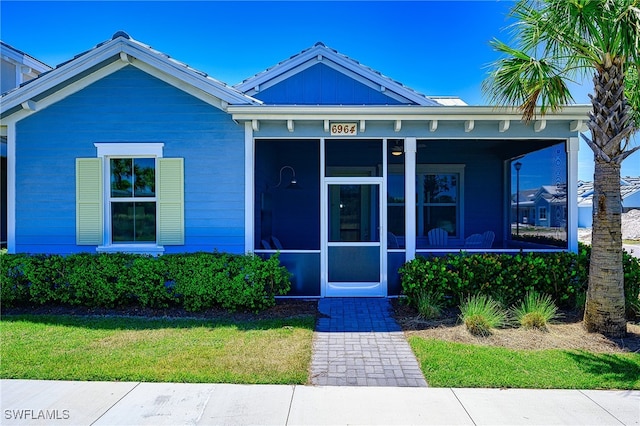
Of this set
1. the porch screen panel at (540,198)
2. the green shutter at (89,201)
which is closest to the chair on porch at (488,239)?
the porch screen panel at (540,198)

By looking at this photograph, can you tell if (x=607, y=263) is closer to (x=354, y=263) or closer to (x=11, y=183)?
(x=354, y=263)

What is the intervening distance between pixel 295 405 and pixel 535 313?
13.1 feet

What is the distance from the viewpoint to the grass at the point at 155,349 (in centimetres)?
429

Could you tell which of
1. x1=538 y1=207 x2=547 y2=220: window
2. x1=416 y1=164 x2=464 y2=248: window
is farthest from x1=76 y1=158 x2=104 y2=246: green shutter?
x1=538 y1=207 x2=547 y2=220: window

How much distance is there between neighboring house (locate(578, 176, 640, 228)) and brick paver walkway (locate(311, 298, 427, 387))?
34382 mm

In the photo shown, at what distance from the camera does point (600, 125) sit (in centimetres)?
567

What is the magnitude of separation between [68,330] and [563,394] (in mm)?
6319

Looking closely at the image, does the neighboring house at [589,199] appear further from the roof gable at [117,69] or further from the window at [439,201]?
the roof gable at [117,69]

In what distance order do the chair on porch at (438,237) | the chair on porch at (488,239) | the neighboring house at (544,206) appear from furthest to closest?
1. the chair on porch at (438,237)
2. the chair on porch at (488,239)
3. the neighboring house at (544,206)

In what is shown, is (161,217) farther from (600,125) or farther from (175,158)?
(600,125)

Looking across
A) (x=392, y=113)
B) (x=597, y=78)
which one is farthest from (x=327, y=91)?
(x=597, y=78)

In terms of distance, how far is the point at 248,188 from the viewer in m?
7.39

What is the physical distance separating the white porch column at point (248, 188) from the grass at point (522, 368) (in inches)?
143

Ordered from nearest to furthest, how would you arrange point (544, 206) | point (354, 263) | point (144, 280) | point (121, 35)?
point (144, 280) < point (121, 35) < point (354, 263) < point (544, 206)
